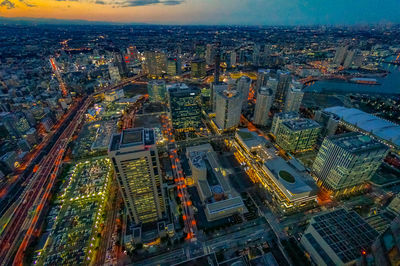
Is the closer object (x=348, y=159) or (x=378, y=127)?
(x=348, y=159)

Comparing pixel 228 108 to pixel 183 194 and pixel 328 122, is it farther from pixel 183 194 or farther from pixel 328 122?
pixel 328 122

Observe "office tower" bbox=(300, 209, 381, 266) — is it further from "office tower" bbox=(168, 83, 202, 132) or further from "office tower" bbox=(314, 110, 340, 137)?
"office tower" bbox=(168, 83, 202, 132)

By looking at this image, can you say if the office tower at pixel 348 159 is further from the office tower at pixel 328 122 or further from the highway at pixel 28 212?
the highway at pixel 28 212

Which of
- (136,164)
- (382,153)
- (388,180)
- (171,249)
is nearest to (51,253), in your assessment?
(171,249)

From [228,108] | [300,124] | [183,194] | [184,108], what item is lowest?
[183,194]

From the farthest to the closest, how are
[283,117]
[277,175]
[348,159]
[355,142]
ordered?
[283,117] < [277,175] < [355,142] < [348,159]

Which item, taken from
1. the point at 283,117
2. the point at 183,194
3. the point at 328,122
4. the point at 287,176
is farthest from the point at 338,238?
the point at 328,122
